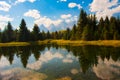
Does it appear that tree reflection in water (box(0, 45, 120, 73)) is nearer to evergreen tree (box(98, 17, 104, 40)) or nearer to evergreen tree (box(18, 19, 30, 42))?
evergreen tree (box(98, 17, 104, 40))

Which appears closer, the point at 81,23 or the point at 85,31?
the point at 85,31

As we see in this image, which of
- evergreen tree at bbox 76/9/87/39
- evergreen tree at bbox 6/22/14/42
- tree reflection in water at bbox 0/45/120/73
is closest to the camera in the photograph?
tree reflection in water at bbox 0/45/120/73

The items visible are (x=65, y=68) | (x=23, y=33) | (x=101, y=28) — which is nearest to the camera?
(x=65, y=68)

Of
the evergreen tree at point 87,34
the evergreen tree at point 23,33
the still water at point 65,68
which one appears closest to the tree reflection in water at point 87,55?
the still water at point 65,68

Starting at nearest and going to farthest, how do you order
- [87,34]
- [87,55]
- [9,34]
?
[87,55] → [87,34] → [9,34]

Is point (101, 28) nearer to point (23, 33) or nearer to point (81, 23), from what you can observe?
point (81, 23)

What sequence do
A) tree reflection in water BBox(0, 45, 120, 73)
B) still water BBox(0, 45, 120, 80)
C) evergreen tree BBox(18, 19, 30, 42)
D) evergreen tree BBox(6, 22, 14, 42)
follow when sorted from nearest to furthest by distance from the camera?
still water BBox(0, 45, 120, 80), tree reflection in water BBox(0, 45, 120, 73), evergreen tree BBox(18, 19, 30, 42), evergreen tree BBox(6, 22, 14, 42)

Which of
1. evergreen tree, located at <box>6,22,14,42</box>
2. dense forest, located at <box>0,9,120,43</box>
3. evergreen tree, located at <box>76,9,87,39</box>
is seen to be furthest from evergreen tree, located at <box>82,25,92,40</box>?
evergreen tree, located at <box>6,22,14,42</box>

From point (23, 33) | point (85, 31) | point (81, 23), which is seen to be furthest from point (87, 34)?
point (23, 33)

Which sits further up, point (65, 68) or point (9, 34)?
point (9, 34)

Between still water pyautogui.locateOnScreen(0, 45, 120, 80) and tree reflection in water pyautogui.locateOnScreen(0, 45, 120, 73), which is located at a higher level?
tree reflection in water pyautogui.locateOnScreen(0, 45, 120, 73)

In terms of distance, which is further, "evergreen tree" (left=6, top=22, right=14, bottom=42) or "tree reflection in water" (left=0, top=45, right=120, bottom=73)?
"evergreen tree" (left=6, top=22, right=14, bottom=42)

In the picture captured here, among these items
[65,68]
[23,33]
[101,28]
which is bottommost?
[65,68]

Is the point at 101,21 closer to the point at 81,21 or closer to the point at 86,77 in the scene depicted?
the point at 81,21
